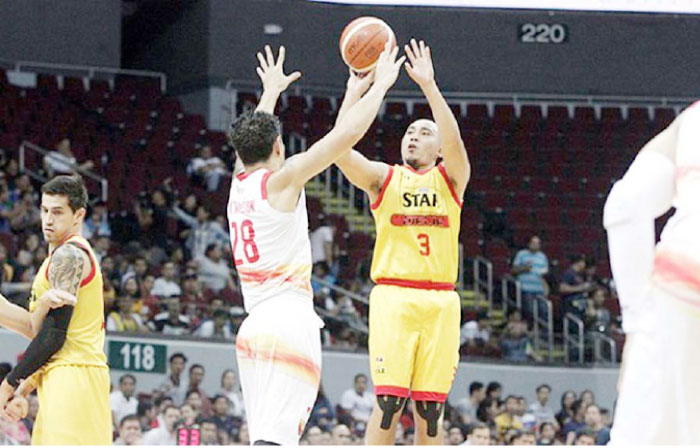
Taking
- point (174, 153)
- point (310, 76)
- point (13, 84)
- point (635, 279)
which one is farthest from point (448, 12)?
point (635, 279)

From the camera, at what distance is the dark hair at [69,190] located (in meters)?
6.18

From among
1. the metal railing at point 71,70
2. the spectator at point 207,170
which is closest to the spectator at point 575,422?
the spectator at point 207,170

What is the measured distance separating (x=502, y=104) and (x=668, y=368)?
1902cm

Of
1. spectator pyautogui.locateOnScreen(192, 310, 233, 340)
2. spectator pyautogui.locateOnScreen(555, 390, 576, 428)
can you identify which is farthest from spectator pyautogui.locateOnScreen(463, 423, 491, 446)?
spectator pyautogui.locateOnScreen(192, 310, 233, 340)

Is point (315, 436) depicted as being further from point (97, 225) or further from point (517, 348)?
point (97, 225)

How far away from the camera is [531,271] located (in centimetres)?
1769

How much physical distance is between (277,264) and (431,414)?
6.75 ft

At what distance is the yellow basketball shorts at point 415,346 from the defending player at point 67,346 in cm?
198

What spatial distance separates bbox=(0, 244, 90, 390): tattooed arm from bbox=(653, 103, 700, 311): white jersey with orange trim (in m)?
3.16

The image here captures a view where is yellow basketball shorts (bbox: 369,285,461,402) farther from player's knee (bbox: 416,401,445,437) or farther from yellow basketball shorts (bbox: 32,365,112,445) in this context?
yellow basketball shorts (bbox: 32,365,112,445)

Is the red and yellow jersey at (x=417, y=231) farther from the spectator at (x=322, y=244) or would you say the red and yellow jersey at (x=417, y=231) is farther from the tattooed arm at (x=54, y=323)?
the spectator at (x=322, y=244)

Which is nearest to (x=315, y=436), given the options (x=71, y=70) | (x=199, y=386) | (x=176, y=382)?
(x=199, y=386)

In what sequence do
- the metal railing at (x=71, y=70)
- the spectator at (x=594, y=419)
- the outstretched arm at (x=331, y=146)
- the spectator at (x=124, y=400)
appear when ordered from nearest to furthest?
the outstretched arm at (x=331, y=146) < the spectator at (x=124, y=400) < the spectator at (x=594, y=419) < the metal railing at (x=71, y=70)

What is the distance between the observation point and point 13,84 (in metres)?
20.2
